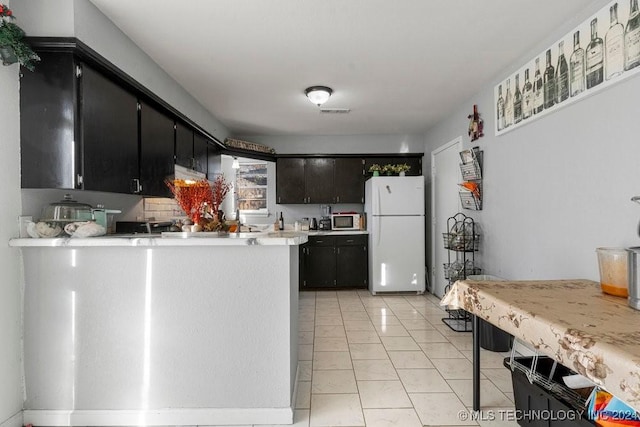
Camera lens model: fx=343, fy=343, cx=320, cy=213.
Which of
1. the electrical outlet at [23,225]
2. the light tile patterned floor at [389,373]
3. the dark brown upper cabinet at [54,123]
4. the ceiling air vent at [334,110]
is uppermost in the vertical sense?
the ceiling air vent at [334,110]

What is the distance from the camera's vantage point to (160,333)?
2008mm

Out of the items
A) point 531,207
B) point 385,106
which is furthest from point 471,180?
point 385,106

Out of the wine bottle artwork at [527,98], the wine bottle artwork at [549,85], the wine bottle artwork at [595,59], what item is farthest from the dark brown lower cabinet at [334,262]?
the wine bottle artwork at [595,59]

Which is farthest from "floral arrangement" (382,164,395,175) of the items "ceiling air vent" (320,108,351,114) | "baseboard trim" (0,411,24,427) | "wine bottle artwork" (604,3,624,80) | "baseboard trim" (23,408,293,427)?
"baseboard trim" (0,411,24,427)

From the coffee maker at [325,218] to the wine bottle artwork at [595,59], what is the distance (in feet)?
13.1

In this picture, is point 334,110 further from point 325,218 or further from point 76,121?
point 76,121

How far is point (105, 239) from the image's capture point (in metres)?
1.90

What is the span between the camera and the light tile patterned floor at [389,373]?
210 cm

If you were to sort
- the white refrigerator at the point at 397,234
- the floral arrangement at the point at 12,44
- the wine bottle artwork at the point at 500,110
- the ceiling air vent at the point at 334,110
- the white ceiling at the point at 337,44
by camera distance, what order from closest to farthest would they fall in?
1. the floral arrangement at the point at 12,44
2. the white ceiling at the point at 337,44
3. the wine bottle artwork at the point at 500,110
4. the ceiling air vent at the point at 334,110
5. the white refrigerator at the point at 397,234

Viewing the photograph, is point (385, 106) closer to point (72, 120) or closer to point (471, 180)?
point (471, 180)

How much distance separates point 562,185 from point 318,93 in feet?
7.53

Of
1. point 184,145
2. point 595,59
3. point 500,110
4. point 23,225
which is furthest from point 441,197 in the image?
point 23,225

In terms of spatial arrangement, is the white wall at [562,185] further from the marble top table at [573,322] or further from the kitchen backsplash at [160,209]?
the kitchen backsplash at [160,209]

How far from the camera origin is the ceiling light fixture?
11.6 feet
